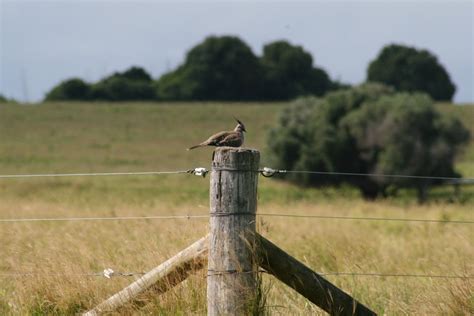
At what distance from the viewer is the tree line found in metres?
105

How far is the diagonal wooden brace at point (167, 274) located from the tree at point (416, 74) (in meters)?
102

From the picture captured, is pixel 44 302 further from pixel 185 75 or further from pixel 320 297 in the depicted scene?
pixel 185 75

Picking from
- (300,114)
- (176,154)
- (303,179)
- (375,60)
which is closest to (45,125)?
(176,154)

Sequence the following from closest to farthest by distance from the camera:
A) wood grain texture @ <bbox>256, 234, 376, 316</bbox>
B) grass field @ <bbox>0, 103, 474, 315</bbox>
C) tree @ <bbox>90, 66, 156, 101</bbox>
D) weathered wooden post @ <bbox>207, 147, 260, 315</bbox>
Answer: weathered wooden post @ <bbox>207, 147, 260, 315</bbox> < wood grain texture @ <bbox>256, 234, 376, 316</bbox> < grass field @ <bbox>0, 103, 474, 315</bbox> < tree @ <bbox>90, 66, 156, 101</bbox>

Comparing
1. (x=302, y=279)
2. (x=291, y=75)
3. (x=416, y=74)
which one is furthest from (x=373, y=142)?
(x=416, y=74)

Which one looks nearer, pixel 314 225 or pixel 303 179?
pixel 314 225

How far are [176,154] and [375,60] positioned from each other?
5893 centimetres

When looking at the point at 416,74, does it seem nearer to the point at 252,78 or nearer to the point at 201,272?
the point at 252,78

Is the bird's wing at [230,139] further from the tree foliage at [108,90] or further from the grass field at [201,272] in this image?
the tree foliage at [108,90]

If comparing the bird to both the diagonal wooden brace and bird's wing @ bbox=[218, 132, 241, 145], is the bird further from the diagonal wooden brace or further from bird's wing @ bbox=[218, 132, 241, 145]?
the diagonal wooden brace

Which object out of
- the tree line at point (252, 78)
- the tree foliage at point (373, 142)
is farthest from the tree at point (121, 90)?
the tree foliage at point (373, 142)

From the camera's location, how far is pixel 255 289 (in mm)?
6488

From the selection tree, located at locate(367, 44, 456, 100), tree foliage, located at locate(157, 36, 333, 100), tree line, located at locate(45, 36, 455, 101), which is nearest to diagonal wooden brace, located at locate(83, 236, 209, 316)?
tree line, located at locate(45, 36, 455, 101)

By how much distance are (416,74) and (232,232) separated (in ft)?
344
